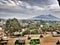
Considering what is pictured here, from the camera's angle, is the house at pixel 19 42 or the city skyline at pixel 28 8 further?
the city skyline at pixel 28 8

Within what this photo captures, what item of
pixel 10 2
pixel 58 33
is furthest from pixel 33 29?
pixel 10 2

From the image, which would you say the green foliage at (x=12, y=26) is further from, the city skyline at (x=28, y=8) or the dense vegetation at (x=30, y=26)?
the city skyline at (x=28, y=8)

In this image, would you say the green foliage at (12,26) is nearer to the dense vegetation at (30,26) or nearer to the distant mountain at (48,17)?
the dense vegetation at (30,26)

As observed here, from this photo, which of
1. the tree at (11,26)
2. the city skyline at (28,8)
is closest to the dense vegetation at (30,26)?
the tree at (11,26)

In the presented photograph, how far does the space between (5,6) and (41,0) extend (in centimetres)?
74

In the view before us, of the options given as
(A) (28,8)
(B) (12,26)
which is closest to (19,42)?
(B) (12,26)

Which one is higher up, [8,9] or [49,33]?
[8,9]

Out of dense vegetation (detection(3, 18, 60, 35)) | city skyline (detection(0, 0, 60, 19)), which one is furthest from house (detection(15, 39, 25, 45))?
city skyline (detection(0, 0, 60, 19))

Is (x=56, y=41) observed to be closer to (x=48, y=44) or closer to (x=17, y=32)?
(x=48, y=44)

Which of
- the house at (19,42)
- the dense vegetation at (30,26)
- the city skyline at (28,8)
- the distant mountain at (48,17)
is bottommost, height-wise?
the house at (19,42)

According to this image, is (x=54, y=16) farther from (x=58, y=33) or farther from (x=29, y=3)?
(x=29, y=3)

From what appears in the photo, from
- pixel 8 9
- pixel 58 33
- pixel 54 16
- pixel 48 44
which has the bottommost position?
pixel 48 44

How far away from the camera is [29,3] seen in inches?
121

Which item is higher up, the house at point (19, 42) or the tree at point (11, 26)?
the tree at point (11, 26)
